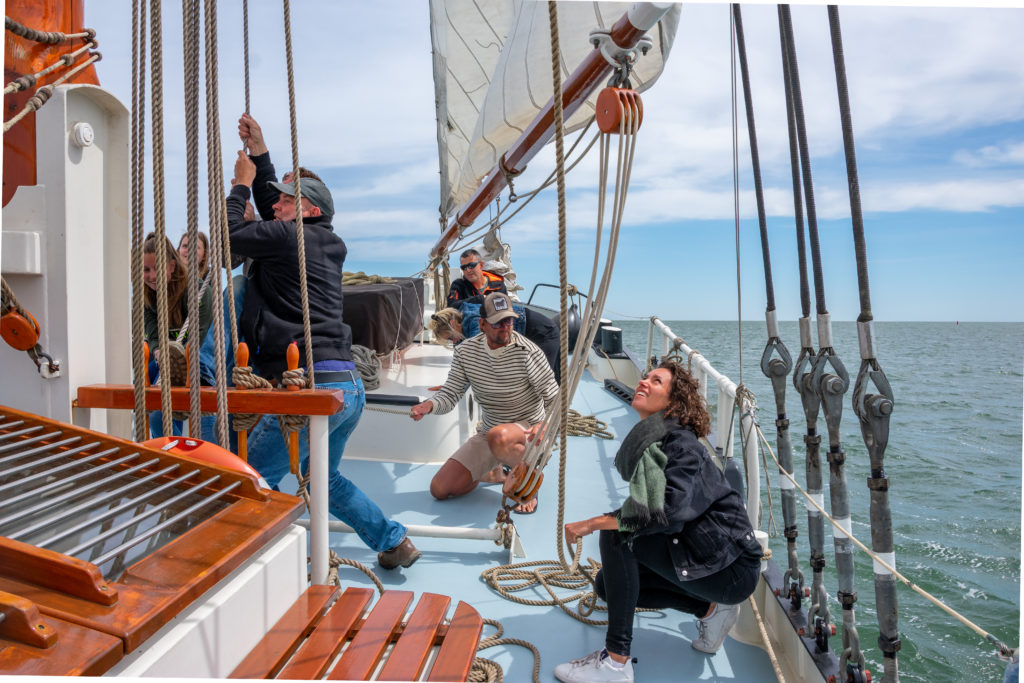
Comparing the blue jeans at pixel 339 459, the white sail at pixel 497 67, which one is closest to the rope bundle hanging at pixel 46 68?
the blue jeans at pixel 339 459

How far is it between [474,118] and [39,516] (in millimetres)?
6304

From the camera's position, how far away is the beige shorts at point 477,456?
370cm

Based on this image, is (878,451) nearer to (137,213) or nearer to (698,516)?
(698,516)

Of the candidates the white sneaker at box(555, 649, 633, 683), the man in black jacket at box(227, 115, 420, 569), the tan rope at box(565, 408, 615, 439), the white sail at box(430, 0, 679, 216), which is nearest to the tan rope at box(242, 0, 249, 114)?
the man in black jacket at box(227, 115, 420, 569)

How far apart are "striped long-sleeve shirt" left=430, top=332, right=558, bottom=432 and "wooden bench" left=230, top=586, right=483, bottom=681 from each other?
185cm

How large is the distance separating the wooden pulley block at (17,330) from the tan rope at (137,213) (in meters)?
0.24

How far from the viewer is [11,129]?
6.33 ft

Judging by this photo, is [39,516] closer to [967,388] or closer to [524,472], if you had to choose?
[524,472]

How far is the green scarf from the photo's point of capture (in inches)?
78.9

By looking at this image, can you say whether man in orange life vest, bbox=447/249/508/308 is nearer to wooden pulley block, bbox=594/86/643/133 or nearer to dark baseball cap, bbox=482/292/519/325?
dark baseball cap, bbox=482/292/519/325

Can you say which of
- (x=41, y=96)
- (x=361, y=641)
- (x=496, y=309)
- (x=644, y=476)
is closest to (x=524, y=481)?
(x=644, y=476)

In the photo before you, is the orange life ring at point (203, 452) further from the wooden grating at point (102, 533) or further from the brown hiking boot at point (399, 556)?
the brown hiking boot at point (399, 556)

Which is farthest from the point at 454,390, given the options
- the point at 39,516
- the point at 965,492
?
the point at 965,492

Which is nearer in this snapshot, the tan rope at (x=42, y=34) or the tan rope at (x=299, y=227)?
the tan rope at (x=42, y=34)
